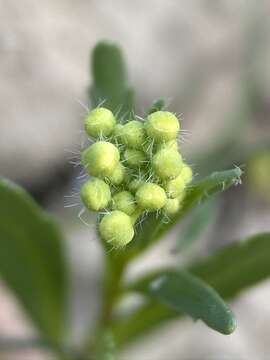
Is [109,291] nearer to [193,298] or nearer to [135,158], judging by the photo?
[193,298]

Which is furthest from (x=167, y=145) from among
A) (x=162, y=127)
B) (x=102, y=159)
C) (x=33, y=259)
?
(x=33, y=259)

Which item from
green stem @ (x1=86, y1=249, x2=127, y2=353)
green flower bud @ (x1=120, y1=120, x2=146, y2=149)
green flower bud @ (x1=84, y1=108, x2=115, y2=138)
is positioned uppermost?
green stem @ (x1=86, y1=249, x2=127, y2=353)

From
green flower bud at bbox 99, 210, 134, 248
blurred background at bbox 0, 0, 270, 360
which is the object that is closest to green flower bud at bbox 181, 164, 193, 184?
green flower bud at bbox 99, 210, 134, 248

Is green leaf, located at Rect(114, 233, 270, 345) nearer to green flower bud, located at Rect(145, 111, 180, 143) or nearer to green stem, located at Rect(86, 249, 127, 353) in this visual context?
green stem, located at Rect(86, 249, 127, 353)

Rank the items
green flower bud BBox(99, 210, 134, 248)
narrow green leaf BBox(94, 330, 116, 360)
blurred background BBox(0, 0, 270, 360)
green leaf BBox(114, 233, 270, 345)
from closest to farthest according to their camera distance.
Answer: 1. green flower bud BBox(99, 210, 134, 248)
2. green leaf BBox(114, 233, 270, 345)
3. narrow green leaf BBox(94, 330, 116, 360)
4. blurred background BBox(0, 0, 270, 360)

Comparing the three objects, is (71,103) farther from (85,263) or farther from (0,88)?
(85,263)

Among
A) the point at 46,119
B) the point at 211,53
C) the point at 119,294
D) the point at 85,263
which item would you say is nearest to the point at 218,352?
the point at 85,263
